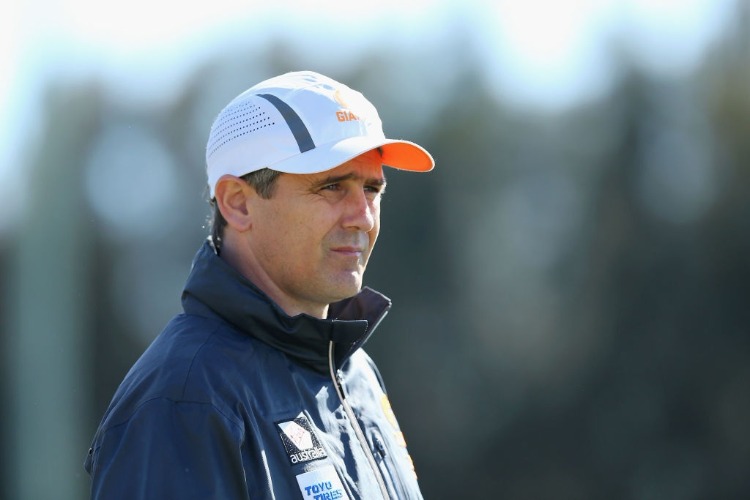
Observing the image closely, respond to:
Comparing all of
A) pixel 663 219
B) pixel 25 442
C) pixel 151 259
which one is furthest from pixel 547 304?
pixel 25 442

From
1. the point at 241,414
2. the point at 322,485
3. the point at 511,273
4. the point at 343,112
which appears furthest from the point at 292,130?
the point at 511,273

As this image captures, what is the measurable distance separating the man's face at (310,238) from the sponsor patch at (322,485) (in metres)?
0.48

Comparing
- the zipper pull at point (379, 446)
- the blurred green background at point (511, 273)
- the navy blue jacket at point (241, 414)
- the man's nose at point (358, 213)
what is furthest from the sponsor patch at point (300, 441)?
the blurred green background at point (511, 273)

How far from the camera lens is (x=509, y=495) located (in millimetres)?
10312

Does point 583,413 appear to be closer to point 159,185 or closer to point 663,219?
point 663,219

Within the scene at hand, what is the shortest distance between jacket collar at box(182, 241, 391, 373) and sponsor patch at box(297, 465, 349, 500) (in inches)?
12.1

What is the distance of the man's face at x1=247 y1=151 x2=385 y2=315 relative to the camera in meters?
2.64

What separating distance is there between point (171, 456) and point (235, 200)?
0.78 meters

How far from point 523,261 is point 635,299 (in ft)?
4.30

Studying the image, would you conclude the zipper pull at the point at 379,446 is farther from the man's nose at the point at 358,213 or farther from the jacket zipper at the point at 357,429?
the man's nose at the point at 358,213

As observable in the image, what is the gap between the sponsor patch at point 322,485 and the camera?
7.63 feet

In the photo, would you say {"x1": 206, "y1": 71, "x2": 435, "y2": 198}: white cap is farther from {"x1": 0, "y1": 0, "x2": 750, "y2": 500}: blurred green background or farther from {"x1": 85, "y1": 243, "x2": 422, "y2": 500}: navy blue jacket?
{"x1": 0, "y1": 0, "x2": 750, "y2": 500}: blurred green background

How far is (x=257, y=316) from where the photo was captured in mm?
2475

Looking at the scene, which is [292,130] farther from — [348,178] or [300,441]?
[300,441]
